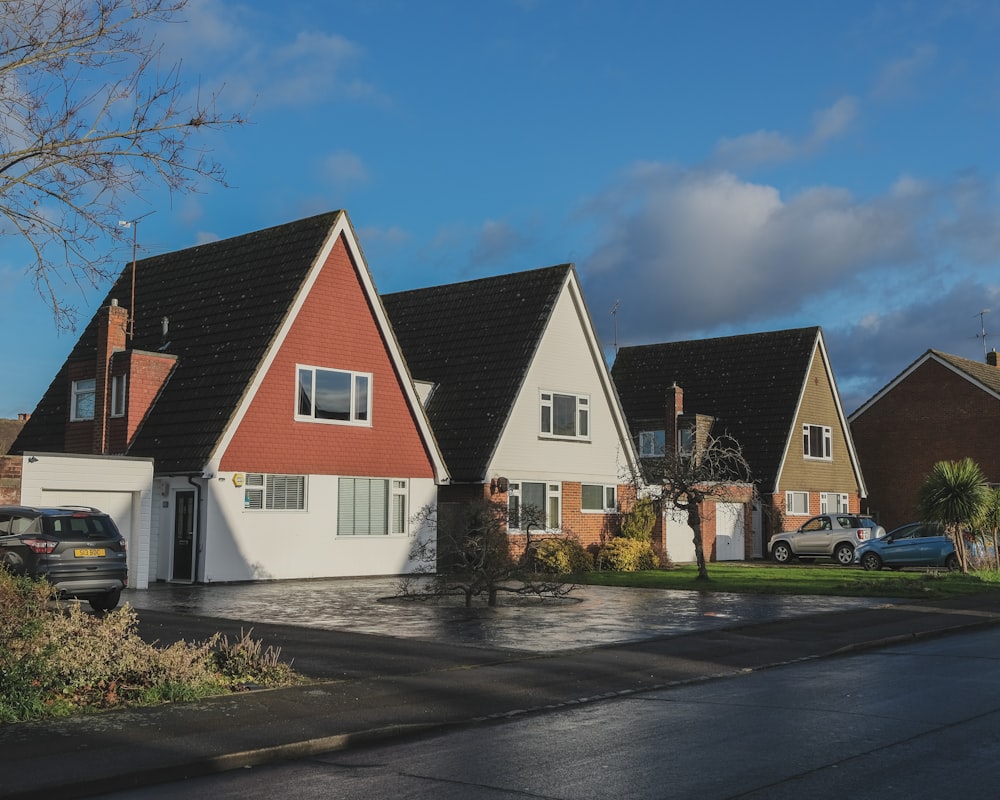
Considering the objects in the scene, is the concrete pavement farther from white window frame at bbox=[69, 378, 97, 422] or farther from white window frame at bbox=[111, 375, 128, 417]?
white window frame at bbox=[69, 378, 97, 422]

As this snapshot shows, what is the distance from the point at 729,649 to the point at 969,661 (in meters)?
3.09

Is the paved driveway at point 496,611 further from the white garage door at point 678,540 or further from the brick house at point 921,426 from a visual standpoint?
the brick house at point 921,426

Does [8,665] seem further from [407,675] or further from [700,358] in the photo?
[700,358]

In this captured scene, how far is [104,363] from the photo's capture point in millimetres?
28031

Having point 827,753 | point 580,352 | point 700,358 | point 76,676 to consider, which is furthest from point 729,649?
point 700,358

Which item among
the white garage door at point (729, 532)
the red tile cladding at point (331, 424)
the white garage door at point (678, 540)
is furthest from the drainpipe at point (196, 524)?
the white garage door at point (729, 532)

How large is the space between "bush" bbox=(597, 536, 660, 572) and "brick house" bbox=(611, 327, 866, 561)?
155 inches

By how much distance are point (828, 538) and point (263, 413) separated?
21409 mm

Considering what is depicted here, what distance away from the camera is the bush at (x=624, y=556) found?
108 ft

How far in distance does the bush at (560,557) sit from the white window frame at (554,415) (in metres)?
3.35

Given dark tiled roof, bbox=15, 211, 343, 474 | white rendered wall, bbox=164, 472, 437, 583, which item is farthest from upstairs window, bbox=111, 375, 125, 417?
white rendered wall, bbox=164, 472, 437, 583

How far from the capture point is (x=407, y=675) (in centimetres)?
1263

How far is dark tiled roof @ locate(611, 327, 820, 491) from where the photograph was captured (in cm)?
4212

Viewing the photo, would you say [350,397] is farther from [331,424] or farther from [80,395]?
[80,395]
